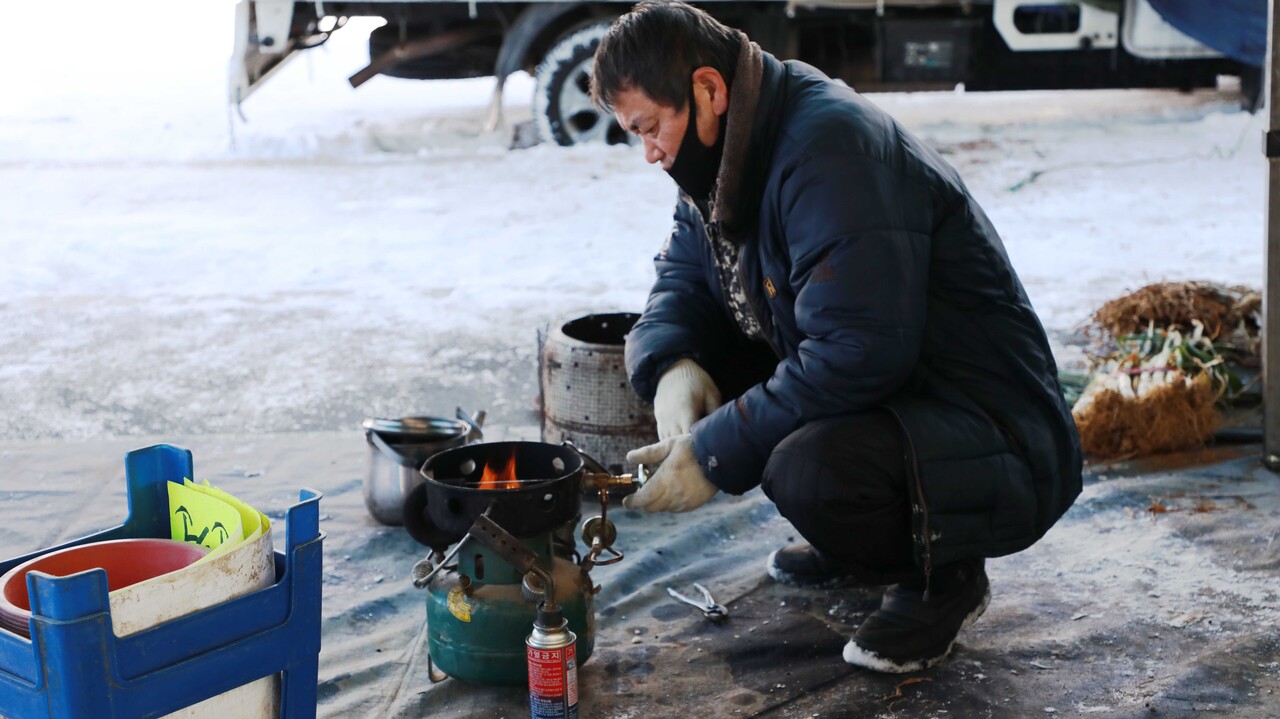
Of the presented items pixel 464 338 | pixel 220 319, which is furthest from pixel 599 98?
pixel 220 319

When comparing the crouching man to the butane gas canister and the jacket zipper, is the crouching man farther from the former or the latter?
the butane gas canister

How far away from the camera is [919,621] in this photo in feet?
7.39

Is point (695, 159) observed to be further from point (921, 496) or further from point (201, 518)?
point (201, 518)

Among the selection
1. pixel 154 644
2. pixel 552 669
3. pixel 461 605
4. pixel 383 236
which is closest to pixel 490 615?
pixel 461 605

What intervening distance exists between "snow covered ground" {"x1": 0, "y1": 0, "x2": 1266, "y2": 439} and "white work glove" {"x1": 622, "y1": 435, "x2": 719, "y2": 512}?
152cm

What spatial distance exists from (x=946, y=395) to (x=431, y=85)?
11204 millimetres

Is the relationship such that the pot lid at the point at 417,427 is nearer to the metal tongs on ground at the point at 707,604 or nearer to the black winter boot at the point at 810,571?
the metal tongs on ground at the point at 707,604

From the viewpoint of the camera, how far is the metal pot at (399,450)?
9.49 ft

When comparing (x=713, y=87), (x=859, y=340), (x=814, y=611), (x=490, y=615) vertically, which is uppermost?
(x=713, y=87)

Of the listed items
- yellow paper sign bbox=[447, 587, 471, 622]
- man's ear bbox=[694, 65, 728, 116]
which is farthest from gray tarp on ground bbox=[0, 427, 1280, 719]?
man's ear bbox=[694, 65, 728, 116]

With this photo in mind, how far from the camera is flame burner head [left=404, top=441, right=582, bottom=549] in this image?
6.75 feet

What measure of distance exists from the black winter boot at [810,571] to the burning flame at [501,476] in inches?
25.6

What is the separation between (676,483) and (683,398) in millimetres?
266

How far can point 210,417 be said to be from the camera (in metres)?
3.81
